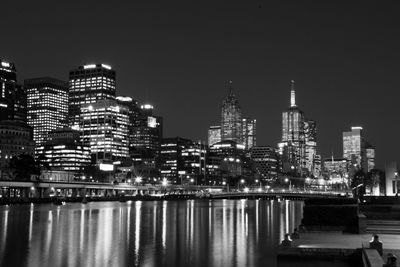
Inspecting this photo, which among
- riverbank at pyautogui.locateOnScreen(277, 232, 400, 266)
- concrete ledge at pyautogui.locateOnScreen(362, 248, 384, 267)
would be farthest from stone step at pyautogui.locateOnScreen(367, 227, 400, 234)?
concrete ledge at pyautogui.locateOnScreen(362, 248, 384, 267)

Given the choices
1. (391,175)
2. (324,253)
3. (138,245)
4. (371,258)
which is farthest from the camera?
(391,175)

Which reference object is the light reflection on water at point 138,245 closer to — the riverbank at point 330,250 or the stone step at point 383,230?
the riverbank at point 330,250

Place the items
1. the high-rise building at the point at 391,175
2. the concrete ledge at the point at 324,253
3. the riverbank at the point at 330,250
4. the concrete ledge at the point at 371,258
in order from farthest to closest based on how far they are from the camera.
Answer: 1. the high-rise building at the point at 391,175
2. the concrete ledge at the point at 324,253
3. the riverbank at the point at 330,250
4. the concrete ledge at the point at 371,258

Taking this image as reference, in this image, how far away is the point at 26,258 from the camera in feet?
157

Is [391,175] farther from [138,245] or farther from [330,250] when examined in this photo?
[330,250]

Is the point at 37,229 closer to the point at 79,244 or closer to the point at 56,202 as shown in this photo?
the point at 79,244

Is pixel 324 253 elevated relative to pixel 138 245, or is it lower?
elevated

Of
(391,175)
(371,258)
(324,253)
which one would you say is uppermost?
(391,175)

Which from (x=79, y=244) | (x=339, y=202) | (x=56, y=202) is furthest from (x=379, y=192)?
(x=79, y=244)

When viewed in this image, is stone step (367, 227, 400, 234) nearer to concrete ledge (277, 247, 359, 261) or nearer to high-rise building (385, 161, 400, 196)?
concrete ledge (277, 247, 359, 261)

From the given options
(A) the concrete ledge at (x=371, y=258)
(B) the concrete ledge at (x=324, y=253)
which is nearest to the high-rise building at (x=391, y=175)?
(B) the concrete ledge at (x=324, y=253)

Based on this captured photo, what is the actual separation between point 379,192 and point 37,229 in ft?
402

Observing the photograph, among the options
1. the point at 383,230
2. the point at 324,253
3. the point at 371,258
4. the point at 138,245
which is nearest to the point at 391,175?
the point at 383,230

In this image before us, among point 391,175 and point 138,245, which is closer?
point 138,245
